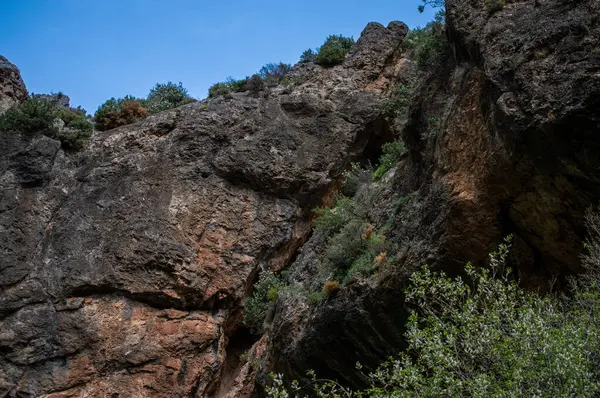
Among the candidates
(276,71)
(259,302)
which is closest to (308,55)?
(276,71)

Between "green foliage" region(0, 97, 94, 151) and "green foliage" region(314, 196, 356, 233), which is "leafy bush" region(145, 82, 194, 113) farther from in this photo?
"green foliage" region(314, 196, 356, 233)

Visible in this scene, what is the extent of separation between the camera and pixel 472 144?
8766 mm

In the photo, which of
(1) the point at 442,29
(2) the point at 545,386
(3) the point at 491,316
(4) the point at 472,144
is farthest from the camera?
(1) the point at 442,29

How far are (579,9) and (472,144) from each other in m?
2.37

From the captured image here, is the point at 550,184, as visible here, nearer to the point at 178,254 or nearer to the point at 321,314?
the point at 321,314

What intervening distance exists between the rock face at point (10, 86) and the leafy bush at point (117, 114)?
282cm

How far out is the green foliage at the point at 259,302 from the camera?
586 inches

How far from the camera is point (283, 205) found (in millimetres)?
16438

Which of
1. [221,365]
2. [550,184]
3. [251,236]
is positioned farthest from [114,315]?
[550,184]

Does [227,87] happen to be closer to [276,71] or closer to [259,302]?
[276,71]

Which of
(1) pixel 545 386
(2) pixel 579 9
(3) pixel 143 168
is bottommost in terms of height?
(1) pixel 545 386

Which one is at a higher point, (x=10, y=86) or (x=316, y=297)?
(x=10, y=86)

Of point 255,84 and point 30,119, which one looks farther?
point 255,84

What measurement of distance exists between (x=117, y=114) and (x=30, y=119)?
10.2ft
